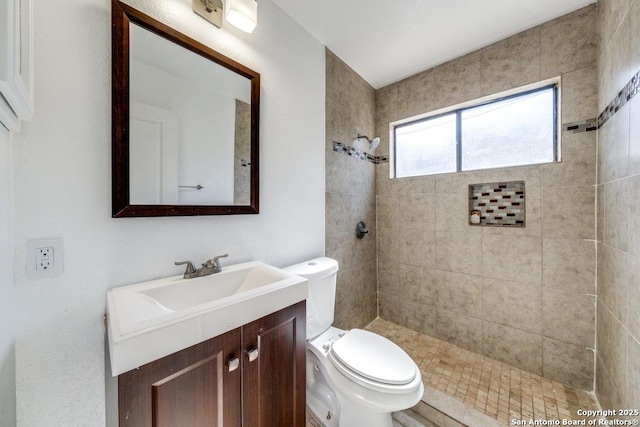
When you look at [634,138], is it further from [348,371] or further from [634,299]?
[348,371]

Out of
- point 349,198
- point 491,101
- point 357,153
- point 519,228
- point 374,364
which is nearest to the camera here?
point 374,364

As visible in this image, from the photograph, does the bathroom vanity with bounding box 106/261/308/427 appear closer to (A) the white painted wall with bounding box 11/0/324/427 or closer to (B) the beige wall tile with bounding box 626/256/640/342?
(A) the white painted wall with bounding box 11/0/324/427

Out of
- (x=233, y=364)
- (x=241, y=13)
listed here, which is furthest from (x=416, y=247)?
(x=241, y=13)

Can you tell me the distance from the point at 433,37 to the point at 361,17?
579 millimetres

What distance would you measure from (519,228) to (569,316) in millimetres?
607

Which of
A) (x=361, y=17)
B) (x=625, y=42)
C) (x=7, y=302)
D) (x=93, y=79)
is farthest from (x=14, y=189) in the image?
(x=625, y=42)

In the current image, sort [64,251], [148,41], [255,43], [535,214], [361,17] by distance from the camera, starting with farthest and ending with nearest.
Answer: [535,214] → [361,17] → [255,43] → [148,41] → [64,251]

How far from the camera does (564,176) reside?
4.87 ft

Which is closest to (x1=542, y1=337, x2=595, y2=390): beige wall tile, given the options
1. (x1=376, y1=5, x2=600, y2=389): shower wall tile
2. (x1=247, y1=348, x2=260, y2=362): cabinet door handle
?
(x1=376, y1=5, x2=600, y2=389): shower wall tile

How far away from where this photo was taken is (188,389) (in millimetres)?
673

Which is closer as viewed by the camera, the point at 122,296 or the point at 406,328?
the point at 122,296

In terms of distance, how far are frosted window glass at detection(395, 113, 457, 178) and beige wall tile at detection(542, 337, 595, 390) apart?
140 centimetres

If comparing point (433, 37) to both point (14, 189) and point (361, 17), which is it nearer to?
point (361, 17)

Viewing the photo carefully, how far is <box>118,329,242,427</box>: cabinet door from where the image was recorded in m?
0.59
